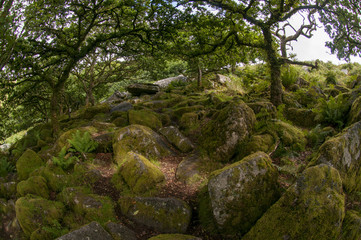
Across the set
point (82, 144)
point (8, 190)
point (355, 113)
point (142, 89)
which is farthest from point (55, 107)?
point (355, 113)

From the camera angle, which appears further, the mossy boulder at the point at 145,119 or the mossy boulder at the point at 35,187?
the mossy boulder at the point at 145,119

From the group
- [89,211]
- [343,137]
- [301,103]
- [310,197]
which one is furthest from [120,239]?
[301,103]

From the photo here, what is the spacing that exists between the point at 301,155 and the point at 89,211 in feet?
19.4

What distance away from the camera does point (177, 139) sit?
8.95m

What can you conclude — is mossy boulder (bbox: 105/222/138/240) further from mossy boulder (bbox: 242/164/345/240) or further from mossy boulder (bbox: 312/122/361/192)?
mossy boulder (bbox: 312/122/361/192)

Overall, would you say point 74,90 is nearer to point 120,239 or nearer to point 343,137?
point 120,239

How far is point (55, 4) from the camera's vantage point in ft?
27.2

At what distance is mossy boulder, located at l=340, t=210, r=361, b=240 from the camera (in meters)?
3.74

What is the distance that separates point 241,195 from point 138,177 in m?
2.88

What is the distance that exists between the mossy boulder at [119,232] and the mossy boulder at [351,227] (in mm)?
3787

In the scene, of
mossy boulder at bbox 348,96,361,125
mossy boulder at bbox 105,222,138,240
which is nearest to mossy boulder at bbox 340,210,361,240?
mossy boulder at bbox 105,222,138,240

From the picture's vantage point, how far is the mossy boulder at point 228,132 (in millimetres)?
7074

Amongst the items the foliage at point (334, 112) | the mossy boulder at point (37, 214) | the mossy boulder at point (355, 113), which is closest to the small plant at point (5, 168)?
the mossy boulder at point (37, 214)

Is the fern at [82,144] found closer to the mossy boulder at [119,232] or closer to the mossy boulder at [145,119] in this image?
the mossy boulder at [145,119]
